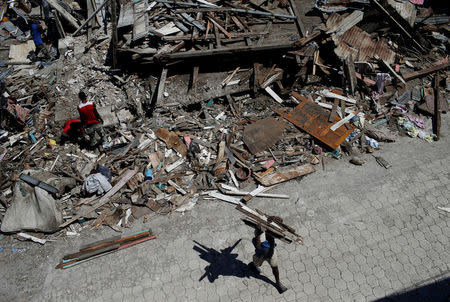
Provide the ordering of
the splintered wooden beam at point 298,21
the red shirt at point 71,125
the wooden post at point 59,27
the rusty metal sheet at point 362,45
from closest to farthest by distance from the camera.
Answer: the red shirt at point 71,125
the splintered wooden beam at point 298,21
the rusty metal sheet at point 362,45
the wooden post at point 59,27

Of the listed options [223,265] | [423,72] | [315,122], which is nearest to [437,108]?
[423,72]

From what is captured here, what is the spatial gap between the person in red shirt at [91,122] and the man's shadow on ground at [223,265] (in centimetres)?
470

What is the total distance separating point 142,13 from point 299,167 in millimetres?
8314

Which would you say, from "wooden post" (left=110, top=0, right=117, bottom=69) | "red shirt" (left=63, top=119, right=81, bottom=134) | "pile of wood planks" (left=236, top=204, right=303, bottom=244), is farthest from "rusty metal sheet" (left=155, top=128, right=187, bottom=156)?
"wooden post" (left=110, top=0, right=117, bottom=69)

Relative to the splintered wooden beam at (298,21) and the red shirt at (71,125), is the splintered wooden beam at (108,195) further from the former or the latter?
the splintered wooden beam at (298,21)

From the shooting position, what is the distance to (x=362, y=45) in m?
11.0

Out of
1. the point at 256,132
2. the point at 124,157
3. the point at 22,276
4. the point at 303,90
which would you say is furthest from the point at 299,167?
the point at 22,276

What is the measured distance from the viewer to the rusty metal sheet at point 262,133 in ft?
29.2

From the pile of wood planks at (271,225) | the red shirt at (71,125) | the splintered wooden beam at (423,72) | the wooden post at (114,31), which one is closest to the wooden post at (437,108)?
the splintered wooden beam at (423,72)

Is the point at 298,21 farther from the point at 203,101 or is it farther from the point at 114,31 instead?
the point at 114,31

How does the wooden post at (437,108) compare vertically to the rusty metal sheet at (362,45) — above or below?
below

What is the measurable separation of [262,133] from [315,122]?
74.0 inches

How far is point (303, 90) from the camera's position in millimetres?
10430

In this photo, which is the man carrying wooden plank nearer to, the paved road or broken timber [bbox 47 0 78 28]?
the paved road
